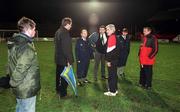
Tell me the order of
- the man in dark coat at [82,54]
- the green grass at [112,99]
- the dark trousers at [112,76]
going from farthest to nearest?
the man in dark coat at [82,54]
the dark trousers at [112,76]
the green grass at [112,99]

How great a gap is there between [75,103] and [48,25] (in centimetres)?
3481

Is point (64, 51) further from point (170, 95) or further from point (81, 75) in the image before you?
point (170, 95)

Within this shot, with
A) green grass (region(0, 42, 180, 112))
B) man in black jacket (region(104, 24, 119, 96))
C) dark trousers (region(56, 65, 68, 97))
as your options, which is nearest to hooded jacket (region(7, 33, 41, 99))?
green grass (region(0, 42, 180, 112))

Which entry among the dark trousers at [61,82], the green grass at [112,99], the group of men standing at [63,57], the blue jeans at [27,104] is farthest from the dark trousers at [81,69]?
the blue jeans at [27,104]

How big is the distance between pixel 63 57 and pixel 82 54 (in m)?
2.03

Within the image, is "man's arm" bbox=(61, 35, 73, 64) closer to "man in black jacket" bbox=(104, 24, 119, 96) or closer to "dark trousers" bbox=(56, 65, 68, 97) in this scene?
"dark trousers" bbox=(56, 65, 68, 97)

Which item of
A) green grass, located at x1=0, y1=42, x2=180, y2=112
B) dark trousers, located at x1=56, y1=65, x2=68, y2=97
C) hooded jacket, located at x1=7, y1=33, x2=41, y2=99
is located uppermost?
hooded jacket, located at x1=7, y1=33, x2=41, y2=99

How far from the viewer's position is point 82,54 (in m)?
9.38

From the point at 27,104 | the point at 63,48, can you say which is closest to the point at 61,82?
the point at 63,48

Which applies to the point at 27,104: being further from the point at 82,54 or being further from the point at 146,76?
the point at 146,76

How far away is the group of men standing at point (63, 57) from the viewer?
436 centimetres

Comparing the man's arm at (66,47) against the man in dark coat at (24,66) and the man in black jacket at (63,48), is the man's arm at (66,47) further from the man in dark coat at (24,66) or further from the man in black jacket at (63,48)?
the man in dark coat at (24,66)

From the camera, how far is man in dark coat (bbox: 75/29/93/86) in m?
9.36

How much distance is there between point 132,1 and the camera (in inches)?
1897
